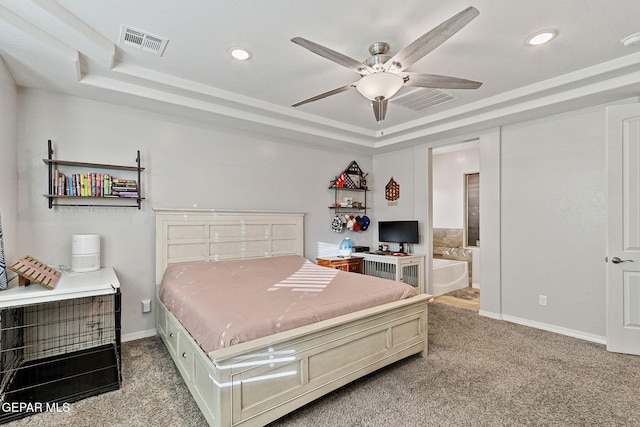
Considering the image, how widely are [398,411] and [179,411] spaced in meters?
1.44

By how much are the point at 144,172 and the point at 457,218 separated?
5.49m

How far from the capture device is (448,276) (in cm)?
532

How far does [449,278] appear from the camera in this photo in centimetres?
535

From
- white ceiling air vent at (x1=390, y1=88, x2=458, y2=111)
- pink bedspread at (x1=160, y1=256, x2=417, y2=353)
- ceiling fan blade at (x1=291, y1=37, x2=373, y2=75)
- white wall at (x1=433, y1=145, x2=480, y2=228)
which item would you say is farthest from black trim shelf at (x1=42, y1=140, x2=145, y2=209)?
white wall at (x1=433, y1=145, x2=480, y2=228)

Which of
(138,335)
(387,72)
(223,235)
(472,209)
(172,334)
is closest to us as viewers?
(387,72)

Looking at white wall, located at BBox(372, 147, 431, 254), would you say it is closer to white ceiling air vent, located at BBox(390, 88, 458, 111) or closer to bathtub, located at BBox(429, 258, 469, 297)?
bathtub, located at BBox(429, 258, 469, 297)

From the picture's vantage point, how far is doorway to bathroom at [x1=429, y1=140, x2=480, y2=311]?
5500 millimetres

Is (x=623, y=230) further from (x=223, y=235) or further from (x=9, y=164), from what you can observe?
(x=9, y=164)

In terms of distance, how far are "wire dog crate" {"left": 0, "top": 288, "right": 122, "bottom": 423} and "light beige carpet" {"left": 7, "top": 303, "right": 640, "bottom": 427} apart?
5.5 inches

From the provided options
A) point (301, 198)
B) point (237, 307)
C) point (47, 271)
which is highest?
point (301, 198)

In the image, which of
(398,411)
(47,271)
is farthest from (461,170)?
(47,271)

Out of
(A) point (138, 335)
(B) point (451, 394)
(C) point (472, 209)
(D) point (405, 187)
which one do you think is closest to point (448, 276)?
(C) point (472, 209)

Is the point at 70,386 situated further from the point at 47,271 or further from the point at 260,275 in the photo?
the point at 260,275

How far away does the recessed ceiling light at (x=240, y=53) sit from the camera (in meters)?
2.44
